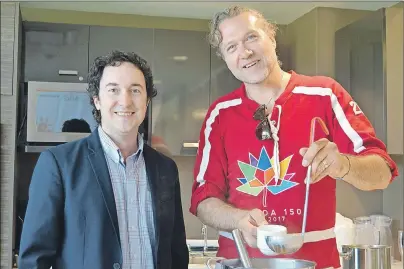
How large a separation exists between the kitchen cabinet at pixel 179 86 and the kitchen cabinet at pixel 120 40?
51mm

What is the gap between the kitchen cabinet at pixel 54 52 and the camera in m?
2.96

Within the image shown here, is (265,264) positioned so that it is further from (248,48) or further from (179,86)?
(179,86)

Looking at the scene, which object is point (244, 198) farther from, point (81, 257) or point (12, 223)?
point (12, 223)

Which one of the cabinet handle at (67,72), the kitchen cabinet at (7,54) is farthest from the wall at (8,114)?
the cabinet handle at (67,72)

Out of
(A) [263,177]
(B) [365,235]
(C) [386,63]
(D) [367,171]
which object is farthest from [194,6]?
(D) [367,171]

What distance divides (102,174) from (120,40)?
6.04ft

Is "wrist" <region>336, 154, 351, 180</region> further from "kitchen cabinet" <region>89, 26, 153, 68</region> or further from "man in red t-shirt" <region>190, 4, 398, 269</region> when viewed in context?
"kitchen cabinet" <region>89, 26, 153, 68</region>

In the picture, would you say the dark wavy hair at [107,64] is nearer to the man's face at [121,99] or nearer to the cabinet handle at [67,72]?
the man's face at [121,99]

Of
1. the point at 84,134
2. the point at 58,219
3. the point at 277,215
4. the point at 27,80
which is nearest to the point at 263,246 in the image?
the point at 277,215

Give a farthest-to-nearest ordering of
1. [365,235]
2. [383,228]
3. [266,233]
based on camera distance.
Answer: [383,228], [365,235], [266,233]

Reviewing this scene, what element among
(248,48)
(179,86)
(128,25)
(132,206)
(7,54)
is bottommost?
(132,206)

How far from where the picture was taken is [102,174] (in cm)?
135

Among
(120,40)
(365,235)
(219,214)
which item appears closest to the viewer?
(219,214)

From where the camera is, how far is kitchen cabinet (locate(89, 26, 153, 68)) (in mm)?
3029
